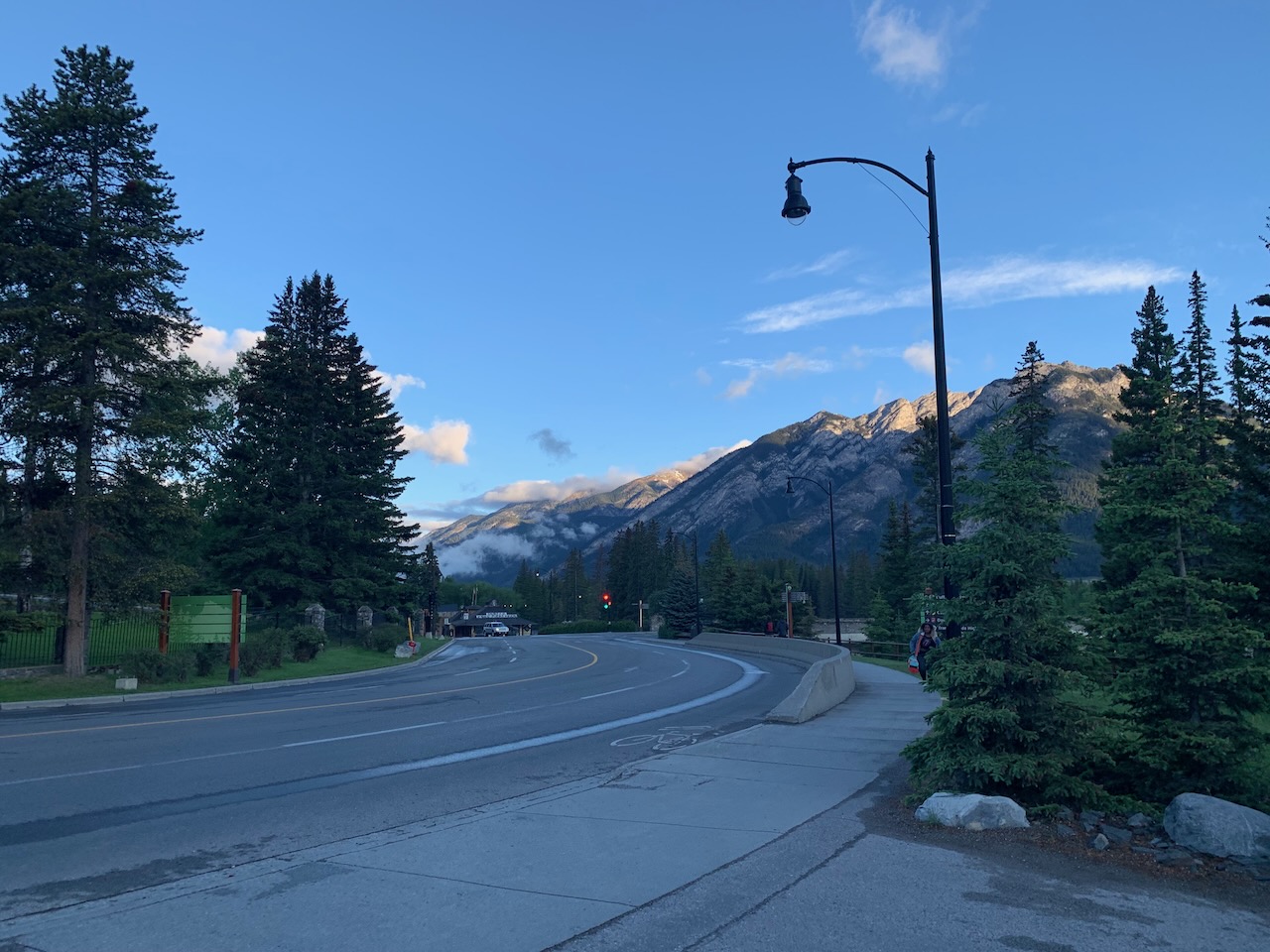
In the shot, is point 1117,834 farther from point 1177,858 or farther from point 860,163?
point 860,163

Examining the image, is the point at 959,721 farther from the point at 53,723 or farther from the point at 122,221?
the point at 122,221

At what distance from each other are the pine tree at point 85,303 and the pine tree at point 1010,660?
22.8 meters

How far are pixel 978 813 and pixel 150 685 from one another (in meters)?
23.0

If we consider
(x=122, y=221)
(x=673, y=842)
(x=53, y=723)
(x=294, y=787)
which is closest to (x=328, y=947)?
(x=673, y=842)

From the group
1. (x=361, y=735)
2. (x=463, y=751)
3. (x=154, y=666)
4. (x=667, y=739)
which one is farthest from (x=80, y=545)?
(x=667, y=739)

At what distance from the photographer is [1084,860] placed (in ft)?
22.2

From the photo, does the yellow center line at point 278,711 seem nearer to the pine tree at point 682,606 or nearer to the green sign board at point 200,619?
the green sign board at point 200,619

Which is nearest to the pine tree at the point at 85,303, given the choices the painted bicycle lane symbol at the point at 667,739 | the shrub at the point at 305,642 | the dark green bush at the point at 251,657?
the dark green bush at the point at 251,657

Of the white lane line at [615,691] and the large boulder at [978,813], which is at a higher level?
the large boulder at [978,813]

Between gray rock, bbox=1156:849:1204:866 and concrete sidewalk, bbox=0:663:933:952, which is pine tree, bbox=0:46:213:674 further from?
gray rock, bbox=1156:849:1204:866

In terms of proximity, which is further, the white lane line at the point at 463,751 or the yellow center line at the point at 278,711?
the yellow center line at the point at 278,711

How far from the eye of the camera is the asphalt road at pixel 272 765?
6918mm

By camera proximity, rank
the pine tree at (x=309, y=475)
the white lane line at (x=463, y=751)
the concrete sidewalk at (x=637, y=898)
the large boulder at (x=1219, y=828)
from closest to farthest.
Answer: the concrete sidewalk at (x=637, y=898) < the large boulder at (x=1219, y=828) < the white lane line at (x=463, y=751) < the pine tree at (x=309, y=475)

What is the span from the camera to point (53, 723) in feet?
50.8
